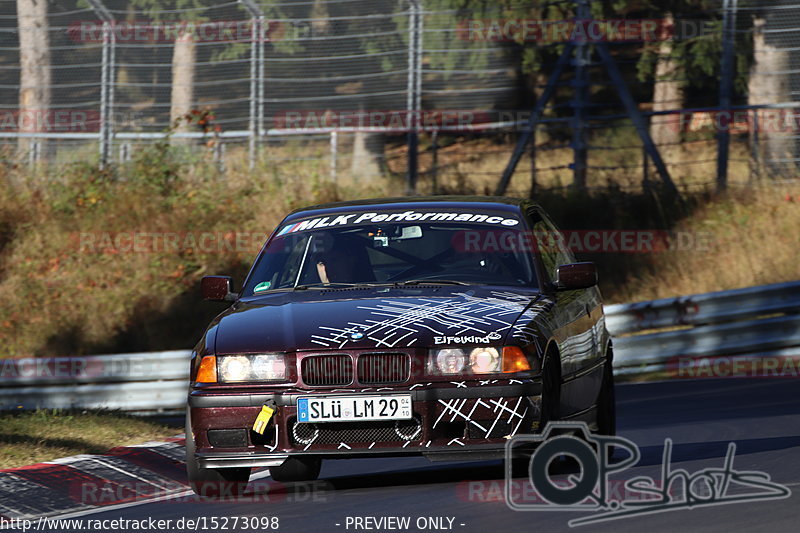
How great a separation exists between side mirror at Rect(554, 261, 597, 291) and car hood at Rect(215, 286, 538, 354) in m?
0.25

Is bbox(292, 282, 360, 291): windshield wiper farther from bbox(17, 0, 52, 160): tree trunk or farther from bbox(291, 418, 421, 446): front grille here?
bbox(17, 0, 52, 160): tree trunk

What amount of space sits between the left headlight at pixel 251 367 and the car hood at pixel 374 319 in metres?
0.04

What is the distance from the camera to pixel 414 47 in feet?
68.7

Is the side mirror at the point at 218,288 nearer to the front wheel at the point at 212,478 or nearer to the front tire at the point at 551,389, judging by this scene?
the front wheel at the point at 212,478

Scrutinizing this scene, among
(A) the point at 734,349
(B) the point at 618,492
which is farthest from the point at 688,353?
(B) the point at 618,492

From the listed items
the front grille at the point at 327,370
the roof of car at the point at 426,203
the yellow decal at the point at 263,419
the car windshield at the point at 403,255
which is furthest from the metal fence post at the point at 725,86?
the yellow decal at the point at 263,419

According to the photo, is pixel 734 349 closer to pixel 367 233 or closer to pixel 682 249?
pixel 682 249

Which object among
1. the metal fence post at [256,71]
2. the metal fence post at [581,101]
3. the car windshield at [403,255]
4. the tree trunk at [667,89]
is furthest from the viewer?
the tree trunk at [667,89]

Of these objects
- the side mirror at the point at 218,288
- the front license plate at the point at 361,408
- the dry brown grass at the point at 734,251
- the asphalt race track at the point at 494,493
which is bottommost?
the dry brown grass at the point at 734,251

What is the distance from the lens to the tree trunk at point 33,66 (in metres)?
22.0

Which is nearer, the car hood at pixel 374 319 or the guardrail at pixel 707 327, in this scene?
the car hood at pixel 374 319

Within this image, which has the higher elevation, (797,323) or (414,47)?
(414,47)

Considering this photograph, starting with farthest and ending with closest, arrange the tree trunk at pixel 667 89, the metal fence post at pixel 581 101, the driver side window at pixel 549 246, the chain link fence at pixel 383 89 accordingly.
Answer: the tree trunk at pixel 667 89, the metal fence post at pixel 581 101, the chain link fence at pixel 383 89, the driver side window at pixel 549 246

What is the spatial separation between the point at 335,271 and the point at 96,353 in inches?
435
